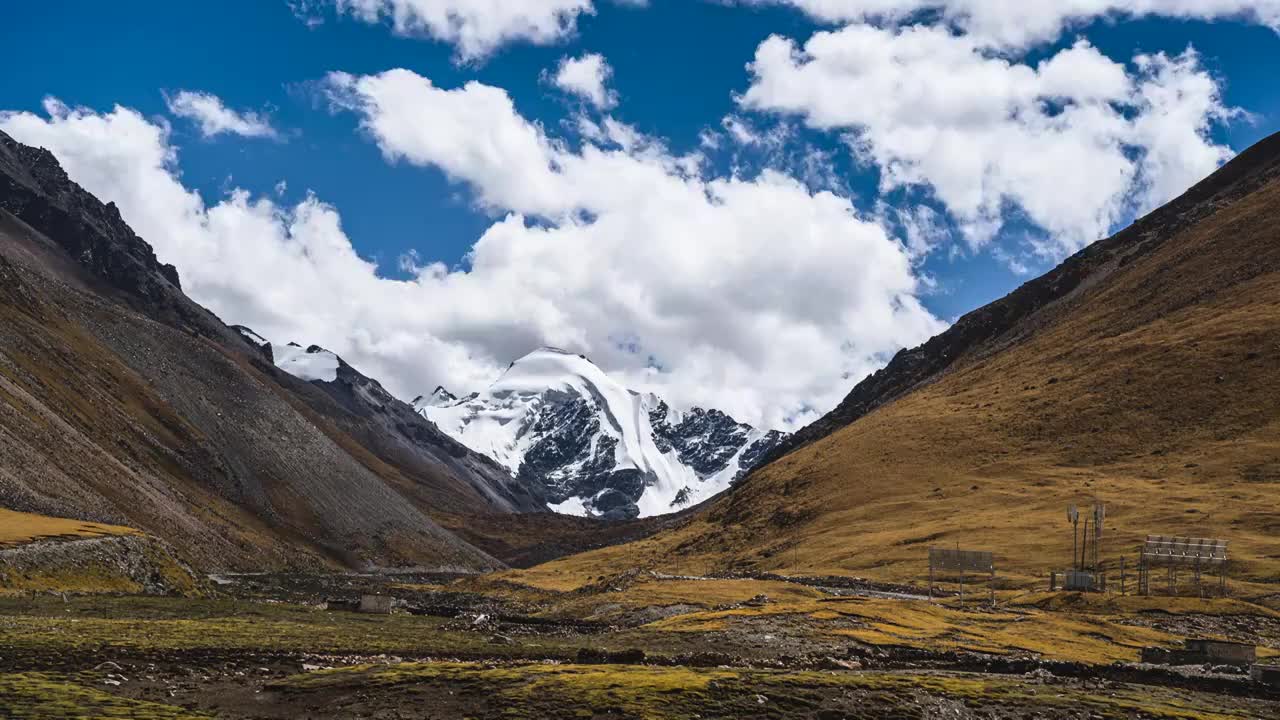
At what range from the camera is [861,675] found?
3881 cm

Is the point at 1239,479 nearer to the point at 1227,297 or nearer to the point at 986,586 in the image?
the point at 986,586

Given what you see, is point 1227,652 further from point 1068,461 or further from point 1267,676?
point 1068,461

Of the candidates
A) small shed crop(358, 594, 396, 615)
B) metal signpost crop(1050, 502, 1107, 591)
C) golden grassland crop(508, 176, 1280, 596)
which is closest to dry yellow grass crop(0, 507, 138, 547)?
small shed crop(358, 594, 396, 615)

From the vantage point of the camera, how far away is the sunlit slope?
378 feet

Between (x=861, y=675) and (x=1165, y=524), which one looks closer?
(x=861, y=675)

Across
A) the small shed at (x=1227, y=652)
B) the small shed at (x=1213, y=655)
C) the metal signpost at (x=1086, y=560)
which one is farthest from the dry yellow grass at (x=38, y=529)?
the metal signpost at (x=1086, y=560)

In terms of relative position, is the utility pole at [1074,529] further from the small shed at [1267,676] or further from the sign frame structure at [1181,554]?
the small shed at [1267,676]

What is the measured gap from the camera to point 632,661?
42781 mm

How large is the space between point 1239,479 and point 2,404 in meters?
154

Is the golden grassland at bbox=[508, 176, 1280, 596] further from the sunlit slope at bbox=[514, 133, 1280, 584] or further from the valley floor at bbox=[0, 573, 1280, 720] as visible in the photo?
the valley floor at bbox=[0, 573, 1280, 720]

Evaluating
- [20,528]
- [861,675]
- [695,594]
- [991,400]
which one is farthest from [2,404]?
[991,400]

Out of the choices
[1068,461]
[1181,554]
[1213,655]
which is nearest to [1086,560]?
[1181,554]

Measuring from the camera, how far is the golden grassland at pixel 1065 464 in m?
113

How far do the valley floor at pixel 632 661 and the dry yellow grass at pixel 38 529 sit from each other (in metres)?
14.3
